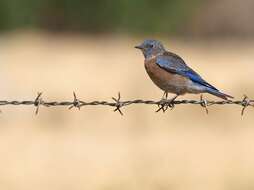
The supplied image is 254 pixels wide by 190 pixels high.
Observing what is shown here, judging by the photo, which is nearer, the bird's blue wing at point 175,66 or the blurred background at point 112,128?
the bird's blue wing at point 175,66

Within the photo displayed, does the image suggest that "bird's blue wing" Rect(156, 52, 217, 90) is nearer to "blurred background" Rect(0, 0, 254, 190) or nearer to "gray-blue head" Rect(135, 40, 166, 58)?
"gray-blue head" Rect(135, 40, 166, 58)

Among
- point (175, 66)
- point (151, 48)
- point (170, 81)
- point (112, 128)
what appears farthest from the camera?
point (112, 128)

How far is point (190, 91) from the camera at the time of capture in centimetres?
1038

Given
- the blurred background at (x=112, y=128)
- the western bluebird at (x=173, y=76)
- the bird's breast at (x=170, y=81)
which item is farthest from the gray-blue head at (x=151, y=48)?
the blurred background at (x=112, y=128)

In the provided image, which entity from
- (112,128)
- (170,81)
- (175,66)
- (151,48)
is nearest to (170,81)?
(170,81)

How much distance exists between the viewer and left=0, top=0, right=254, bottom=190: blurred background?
1261 cm

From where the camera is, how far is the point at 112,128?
15977mm

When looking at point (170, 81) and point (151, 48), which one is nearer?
point (170, 81)

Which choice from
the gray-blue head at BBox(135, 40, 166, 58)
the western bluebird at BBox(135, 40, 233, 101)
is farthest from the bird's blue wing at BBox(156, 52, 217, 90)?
the gray-blue head at BBox(135, 40, 166, 58)

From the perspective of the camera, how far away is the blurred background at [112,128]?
12.6m

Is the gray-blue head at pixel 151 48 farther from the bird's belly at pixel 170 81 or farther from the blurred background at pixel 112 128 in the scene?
the blurred background at pixel 112 128

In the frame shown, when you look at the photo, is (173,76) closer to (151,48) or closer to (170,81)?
(170,81)

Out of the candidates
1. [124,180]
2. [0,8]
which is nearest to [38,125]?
[124,180]

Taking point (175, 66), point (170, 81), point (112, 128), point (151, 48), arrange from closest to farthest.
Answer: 1. point (170, 81)
2. point (175, 66)
3. point (151, 48)
4. point (112, 128)
